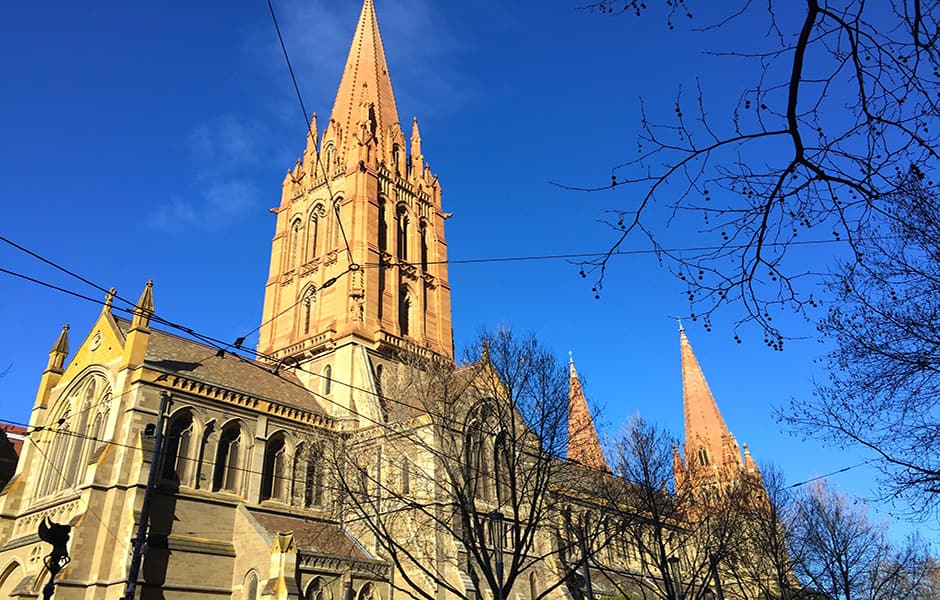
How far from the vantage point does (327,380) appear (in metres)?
34.2

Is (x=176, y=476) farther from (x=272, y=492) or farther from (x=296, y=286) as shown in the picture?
(x=296, y=286)

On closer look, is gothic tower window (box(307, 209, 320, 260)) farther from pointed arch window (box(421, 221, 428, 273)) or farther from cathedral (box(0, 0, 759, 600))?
pointed arch window (box(421, 221, 428, 273))

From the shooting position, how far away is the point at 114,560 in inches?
829

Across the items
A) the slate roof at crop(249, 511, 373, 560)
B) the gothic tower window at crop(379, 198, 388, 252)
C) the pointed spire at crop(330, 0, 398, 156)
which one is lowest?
the slate roof at crop(249, 511, 373, 560)

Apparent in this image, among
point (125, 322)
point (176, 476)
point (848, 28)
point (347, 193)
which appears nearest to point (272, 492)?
point (176, 476)

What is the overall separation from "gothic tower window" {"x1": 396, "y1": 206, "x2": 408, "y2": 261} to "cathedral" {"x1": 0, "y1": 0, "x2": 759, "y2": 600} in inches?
65.7

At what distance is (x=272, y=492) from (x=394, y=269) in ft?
52.2

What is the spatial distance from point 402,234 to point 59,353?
1995 centimetres

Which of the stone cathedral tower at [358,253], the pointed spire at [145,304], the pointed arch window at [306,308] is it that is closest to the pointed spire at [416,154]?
the stone cathedral tower at [358,253]

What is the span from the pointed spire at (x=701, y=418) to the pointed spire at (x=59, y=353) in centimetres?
4329

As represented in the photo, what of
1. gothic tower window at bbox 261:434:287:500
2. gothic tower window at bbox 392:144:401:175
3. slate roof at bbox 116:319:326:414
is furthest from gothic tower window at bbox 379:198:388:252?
gothic tower window at bbox 261:434:287:500

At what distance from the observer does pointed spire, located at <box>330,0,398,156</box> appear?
4572 centimetres

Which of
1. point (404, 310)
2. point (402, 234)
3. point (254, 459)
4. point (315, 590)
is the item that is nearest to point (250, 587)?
point (315, 590)

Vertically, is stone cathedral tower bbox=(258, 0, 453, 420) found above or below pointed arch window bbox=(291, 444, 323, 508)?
above
